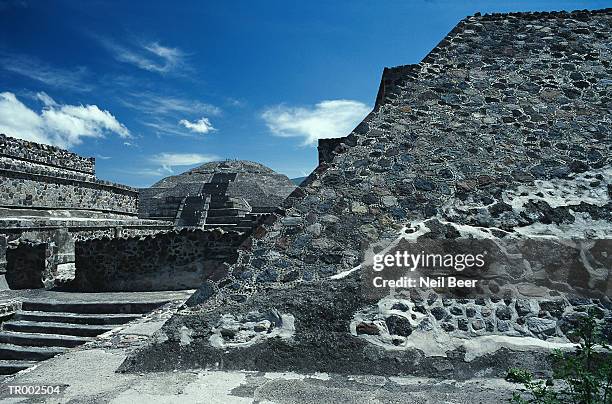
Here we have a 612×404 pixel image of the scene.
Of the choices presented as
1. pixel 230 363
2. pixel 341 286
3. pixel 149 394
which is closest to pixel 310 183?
pixel 341 286

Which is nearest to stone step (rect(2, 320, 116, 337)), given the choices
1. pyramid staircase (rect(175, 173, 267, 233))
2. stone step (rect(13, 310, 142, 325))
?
stone step (rect(13, 310, 142, 325))

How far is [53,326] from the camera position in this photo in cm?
671

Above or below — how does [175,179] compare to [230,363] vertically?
above

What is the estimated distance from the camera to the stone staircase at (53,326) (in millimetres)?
5918

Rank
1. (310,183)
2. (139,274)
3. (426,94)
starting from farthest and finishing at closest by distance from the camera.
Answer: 1. (139,274)
2. (426,94)
3. (310,183)

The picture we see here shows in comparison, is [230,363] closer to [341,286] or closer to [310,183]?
[341,286]

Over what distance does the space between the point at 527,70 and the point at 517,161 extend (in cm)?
202

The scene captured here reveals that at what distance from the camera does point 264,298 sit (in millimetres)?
3873

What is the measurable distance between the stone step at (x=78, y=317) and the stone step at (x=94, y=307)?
0.15 meters

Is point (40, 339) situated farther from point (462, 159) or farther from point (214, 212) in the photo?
point (214, 212)

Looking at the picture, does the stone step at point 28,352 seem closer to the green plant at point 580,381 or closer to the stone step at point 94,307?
the stone step at point 94,307

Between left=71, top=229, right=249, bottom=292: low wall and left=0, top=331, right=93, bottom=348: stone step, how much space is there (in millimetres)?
3114

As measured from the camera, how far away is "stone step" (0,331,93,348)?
20.1ft

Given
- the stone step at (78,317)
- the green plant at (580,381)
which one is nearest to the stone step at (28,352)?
the stone step at (78,317)
